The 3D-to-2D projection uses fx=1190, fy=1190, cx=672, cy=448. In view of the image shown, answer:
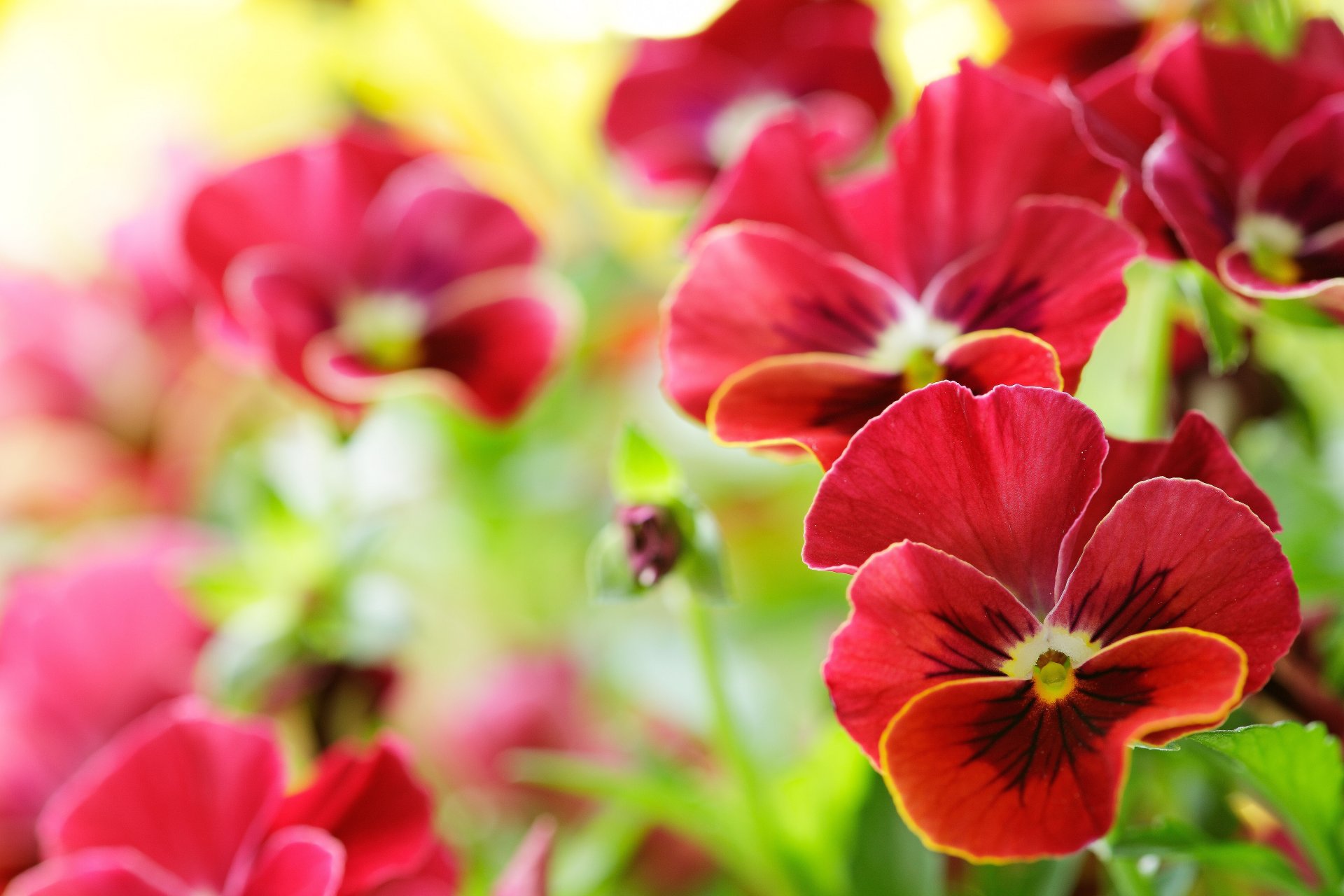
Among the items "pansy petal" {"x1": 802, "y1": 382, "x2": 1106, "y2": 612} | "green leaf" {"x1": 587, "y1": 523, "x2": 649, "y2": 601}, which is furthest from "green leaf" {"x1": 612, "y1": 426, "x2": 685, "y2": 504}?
"pansy petal" {"x1": 802, "y1": 382, "x2": 1106, "y2": 612}

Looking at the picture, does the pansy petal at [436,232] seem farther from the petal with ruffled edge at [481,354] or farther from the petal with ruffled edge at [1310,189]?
the petal with ruffled edge at [1310,189]

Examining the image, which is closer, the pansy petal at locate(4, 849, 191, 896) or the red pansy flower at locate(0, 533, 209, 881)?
the pansy petal at locate(4, 849, 191, 896)

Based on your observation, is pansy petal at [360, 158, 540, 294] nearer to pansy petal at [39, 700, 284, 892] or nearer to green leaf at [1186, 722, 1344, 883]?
pansy petal at [39, 700, 284, 892]

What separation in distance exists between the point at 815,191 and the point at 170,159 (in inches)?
19.2

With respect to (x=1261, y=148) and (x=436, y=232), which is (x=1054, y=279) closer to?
(x=1261, y=148)

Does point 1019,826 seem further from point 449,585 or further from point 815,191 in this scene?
point 449,585

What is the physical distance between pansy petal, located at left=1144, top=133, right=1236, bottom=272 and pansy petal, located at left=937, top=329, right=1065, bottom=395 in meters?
0.04

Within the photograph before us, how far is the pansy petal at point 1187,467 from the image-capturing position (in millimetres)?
244

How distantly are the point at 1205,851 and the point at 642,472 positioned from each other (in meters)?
0.17

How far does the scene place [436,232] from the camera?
0.47 meters

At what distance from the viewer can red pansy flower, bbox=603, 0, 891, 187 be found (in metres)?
0.52

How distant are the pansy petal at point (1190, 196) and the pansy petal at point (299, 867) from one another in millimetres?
246

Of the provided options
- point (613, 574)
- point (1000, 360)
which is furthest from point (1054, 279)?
point (613, 574)

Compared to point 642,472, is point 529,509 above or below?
below
